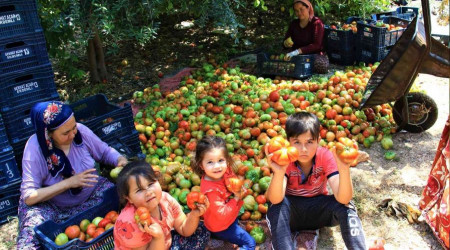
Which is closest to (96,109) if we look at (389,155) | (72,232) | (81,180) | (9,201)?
(9,201)

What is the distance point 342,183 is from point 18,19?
10.1 feet

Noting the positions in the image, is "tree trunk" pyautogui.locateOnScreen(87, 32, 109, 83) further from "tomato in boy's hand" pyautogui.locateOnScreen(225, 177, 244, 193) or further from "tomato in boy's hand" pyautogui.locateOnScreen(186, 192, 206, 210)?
"tomato in boy's hand" pyautogui.locateOnScreen(186, 192, 206, 210)

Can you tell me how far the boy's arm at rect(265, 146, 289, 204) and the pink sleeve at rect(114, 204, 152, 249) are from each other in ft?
3.09

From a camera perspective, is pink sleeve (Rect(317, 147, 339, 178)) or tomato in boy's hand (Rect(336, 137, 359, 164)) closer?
tomato in boy's hand (Rect(336, 137, 359, 164))

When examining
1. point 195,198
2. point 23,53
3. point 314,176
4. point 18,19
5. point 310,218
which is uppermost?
point 18,19

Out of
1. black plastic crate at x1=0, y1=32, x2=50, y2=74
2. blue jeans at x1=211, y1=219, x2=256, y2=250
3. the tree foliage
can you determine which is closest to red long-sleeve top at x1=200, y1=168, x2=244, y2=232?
blue jeans at x1=211, y1=219, x2=256, y2=250

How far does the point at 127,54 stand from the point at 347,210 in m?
6.26

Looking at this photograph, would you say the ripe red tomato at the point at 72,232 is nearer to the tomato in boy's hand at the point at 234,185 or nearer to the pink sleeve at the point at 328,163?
the tomato in boy's hand at the point at 234,185

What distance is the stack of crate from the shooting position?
12.5ft

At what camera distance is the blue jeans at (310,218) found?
3.15 metres

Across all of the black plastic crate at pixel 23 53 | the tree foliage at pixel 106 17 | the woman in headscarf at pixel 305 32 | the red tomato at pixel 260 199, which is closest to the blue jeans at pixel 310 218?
the red tomato at pixel 260 199

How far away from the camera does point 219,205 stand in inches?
130

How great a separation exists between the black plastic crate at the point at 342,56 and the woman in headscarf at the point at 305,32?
429 mm

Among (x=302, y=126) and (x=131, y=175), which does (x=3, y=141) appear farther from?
(x=302, y=126)
